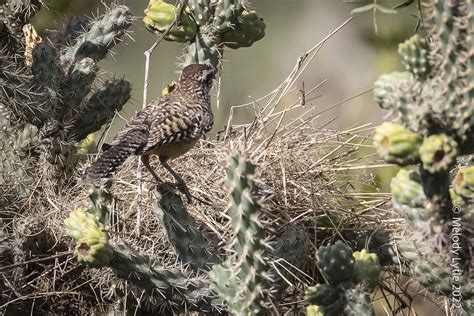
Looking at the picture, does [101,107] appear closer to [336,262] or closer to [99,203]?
[99,203]

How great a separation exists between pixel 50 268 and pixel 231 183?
1173 millimetres

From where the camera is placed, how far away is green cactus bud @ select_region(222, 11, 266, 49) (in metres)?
3.26

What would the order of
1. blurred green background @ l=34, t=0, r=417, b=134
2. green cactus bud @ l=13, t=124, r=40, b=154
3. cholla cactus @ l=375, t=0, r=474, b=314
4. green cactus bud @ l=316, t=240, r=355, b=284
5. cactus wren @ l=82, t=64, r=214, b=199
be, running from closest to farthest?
cholla cactus @ l=375, t=0, r=474, b=314, green cactus bud @ l=316, t=240, r=355, b=284, cactus wren @ l=82, t=64, r=214, b=199, green cactus bud @ l=13, t=124, r=40, b=154, blurred green background @ l=34, t=0, r=417, b=134

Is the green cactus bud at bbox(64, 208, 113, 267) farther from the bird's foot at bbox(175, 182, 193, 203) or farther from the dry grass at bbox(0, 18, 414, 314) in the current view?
the bird's foot at bbox(175, 182, 193, 203)

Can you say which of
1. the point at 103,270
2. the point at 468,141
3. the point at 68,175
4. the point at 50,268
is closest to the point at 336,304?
the point at 468,141

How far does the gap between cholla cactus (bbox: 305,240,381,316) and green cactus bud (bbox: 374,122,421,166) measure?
432mm

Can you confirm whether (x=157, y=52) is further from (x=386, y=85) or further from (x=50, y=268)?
(x=386, y=85)

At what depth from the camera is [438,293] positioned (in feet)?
7.97

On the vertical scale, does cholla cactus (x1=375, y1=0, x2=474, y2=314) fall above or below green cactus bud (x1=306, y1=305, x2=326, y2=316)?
above

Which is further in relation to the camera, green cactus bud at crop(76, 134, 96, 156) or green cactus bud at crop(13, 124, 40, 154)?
green cactus bud at crop(76, 134, 96, 156)

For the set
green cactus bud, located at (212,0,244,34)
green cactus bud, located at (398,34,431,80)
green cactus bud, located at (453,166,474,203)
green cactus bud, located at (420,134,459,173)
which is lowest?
green cactus bud, located at (453,166,474,203)

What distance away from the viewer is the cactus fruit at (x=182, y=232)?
8.89 feet

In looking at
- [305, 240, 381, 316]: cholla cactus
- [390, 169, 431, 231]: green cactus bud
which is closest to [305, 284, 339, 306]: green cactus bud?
[305, 240, 381, 316]: cholla cactus

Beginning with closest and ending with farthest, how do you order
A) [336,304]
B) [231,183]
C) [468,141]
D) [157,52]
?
[468,141] → [231,183] → [336,304] → [157,52]
